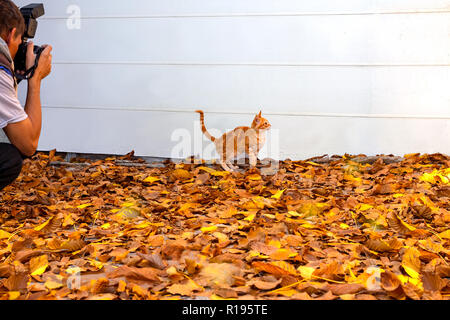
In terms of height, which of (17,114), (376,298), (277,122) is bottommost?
(376,298)

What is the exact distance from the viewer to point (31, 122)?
6.31 ft

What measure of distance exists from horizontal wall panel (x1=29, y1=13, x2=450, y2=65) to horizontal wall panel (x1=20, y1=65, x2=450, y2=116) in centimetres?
9

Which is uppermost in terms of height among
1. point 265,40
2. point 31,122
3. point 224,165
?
point 265,40

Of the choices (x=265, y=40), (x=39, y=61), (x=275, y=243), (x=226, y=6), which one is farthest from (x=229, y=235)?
(x=226, y=6)

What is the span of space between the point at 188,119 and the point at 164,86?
36 cm

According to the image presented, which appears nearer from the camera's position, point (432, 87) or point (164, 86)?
point (432, 87)

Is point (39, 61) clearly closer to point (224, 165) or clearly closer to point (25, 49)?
point (25, 49)

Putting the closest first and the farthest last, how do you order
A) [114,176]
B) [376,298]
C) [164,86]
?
[376,298] < [114,176] < [164,86]

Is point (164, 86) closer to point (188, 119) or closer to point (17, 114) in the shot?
point (188, 119)

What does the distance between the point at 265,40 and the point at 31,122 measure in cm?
239

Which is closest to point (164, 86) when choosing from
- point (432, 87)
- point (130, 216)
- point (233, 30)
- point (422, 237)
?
point (233, 30)

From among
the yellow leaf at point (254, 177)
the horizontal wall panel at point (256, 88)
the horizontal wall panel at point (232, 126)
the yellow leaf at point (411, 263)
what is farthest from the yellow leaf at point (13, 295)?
the horizontal wall panel at point (256, 88)

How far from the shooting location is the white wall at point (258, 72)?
148 inches

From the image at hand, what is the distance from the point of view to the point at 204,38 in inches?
155
